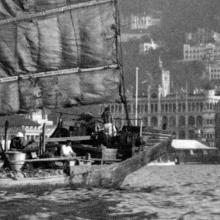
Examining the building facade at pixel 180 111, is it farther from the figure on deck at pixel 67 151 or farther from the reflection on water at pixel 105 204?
the reflection on water at pixel 105 204

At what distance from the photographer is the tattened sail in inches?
1158

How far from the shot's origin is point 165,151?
112 feet

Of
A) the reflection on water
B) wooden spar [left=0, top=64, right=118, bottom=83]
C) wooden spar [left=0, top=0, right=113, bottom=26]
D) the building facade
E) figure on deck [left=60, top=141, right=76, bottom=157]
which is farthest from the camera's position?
the building facade

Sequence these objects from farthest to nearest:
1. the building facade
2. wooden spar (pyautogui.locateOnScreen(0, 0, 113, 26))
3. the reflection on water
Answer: the building facade
wooden spar (pyautogui.locateOnScreen(0, 0, 113, 26))
the reflection on water

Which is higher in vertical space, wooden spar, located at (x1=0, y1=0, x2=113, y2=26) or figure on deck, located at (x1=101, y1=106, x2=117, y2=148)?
wooden spar, located at (x1=0, y1=0, x2=113, y2=26)

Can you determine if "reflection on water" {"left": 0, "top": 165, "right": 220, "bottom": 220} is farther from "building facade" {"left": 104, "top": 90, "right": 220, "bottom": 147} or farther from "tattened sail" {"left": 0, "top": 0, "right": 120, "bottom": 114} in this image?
"building facade" {"left": 104, "top": 90, "right": 220, "bottom": 147}

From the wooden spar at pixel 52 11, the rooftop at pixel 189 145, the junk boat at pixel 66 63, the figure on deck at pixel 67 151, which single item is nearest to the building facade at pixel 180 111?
the rooftop at pixel 189 145

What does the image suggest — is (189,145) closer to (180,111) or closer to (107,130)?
(180,111)

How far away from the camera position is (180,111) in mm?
161375

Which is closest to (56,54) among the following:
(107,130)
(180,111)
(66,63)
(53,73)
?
(66,63)

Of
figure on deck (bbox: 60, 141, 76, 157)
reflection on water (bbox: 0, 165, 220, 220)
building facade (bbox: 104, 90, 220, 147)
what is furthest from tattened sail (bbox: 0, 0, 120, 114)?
building facade (bbox: 104, 90, 220, 147)

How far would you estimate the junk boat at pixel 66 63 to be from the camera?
29.4 meters

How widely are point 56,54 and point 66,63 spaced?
533mm

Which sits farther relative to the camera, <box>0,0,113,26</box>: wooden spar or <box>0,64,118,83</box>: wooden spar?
<box>0,0,113,26</box>: wooden spar
